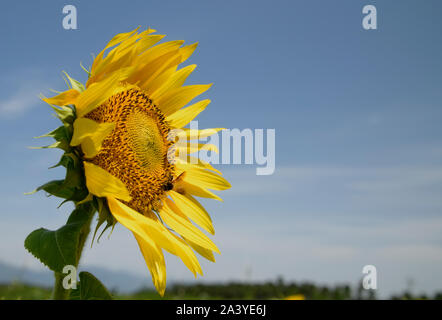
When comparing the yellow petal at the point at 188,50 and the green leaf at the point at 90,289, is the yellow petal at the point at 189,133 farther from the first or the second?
the green leaf at the point at 90,289

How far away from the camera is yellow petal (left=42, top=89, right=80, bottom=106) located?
8.52 ft

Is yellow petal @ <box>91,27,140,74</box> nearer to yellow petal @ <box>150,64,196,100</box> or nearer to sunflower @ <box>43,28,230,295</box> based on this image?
sunflower @ <box>43,28,230,295</box>

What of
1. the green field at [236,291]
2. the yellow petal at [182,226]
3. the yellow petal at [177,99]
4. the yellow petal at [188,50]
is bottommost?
the green field at [236,291]

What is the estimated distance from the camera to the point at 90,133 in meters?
2.54

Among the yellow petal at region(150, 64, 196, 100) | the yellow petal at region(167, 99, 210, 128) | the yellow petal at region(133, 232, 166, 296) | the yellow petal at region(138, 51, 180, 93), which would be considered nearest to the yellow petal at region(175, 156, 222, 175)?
the yellow petal at region(167, 99, 210, 128)

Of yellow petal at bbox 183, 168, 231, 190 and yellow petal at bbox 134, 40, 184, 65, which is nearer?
yellow petal at bbox 134, 40, 184, 65

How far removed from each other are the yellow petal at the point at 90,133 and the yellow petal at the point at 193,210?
2.77 feet

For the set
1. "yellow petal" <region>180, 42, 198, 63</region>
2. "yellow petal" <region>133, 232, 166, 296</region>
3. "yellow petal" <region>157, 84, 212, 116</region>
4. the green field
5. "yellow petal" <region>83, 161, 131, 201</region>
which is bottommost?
the green field

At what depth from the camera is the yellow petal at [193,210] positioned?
3.26 m

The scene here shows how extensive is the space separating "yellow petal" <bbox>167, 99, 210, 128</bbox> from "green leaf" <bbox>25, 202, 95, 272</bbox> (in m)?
1.21

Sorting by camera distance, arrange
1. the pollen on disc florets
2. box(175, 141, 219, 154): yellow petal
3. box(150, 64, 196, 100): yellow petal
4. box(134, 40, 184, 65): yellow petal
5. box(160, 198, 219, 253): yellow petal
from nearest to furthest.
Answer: the pollen on disc florets
box(160, 198, 219, 253): yellow petal
box(134, 40, 184, 65): yellow petal
box(150, 64, 196, 100): yellow petal
box(175, 141, 219, 154): yellow petal

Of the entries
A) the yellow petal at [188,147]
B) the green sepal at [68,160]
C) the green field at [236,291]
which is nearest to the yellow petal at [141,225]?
the green sepal at [68,160]

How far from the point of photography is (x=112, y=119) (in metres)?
2.99

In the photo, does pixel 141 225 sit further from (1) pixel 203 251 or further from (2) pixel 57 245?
(1) pixel 203 251
